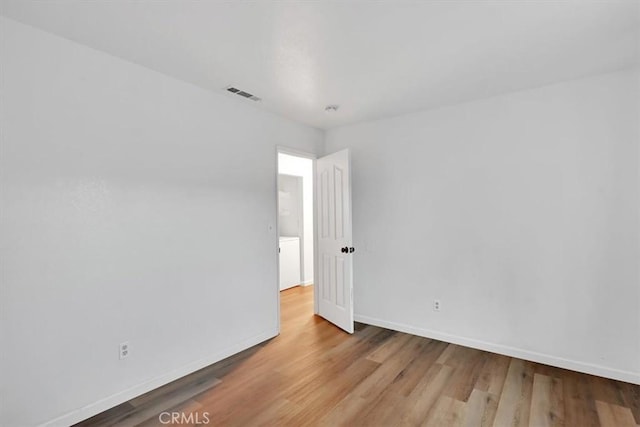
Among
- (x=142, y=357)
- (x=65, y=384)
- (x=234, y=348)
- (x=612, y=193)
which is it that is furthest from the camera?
(x=234, y=348)

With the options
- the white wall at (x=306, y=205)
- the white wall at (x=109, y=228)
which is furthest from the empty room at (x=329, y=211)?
the white wall at (x=306, y=205)

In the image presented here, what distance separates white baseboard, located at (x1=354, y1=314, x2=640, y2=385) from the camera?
8.19 ft

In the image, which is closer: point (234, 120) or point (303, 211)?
point (234, 120)

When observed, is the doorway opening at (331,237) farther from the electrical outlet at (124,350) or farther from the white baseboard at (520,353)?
the electrical outlet at (124,350)

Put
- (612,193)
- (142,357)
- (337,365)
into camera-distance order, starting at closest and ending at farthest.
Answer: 1. (142,357)
2. (612,193)
3. (337,365)

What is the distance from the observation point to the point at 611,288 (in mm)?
2527

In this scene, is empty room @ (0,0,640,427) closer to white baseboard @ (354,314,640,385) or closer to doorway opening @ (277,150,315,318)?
white baseboard @ (354,314,640,385)

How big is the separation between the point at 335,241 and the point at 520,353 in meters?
2.11

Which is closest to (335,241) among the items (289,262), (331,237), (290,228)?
(331,237)

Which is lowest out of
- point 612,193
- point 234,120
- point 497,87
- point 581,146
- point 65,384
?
point 65,384

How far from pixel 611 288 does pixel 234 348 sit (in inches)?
131

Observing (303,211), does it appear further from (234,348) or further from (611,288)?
(611,288)

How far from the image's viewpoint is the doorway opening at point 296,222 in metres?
5.58

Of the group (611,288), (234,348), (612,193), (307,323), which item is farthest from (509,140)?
(234,348)
